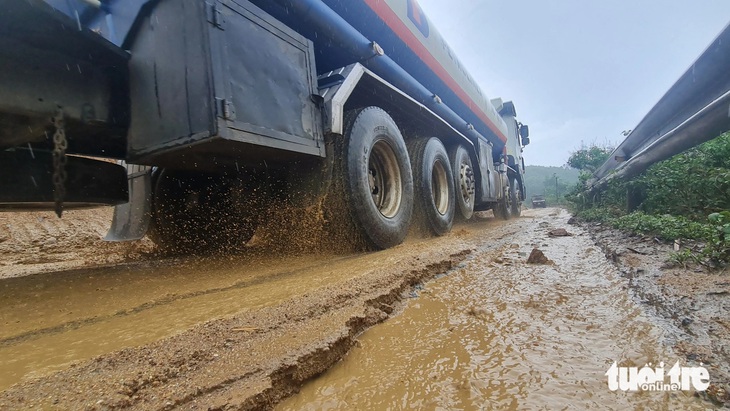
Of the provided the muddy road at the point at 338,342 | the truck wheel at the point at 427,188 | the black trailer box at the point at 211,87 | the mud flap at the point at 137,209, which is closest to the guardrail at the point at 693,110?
the muddy road at the point at 338,342

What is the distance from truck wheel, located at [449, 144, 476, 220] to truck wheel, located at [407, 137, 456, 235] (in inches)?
19.2

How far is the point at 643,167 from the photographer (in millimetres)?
4578

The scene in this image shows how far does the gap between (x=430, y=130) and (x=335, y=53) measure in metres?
1.89

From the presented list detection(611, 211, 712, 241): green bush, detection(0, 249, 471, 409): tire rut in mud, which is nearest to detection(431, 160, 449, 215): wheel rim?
detection(611, 211, 712, 241): green bush

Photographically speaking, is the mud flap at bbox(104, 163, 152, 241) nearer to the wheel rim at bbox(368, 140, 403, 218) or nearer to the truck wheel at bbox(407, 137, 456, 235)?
the wheel rim at bbox(368, 140, 403, 218)

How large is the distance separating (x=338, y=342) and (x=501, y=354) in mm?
448

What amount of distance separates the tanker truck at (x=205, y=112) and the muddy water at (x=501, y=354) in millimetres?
1245

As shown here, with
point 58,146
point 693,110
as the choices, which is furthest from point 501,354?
point 693,110

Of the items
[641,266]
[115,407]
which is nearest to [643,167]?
[641,266]

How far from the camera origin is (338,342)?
37.6 inches

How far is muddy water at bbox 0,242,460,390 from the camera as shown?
1001 millimetres

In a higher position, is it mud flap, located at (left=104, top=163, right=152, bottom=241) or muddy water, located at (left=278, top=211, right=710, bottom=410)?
mud flap, located at (left=104, top=163, right=152, bottom=241)

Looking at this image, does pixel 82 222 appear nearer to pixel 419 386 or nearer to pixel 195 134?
pixel 195 134

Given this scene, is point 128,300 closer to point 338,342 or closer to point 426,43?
point 338,342
